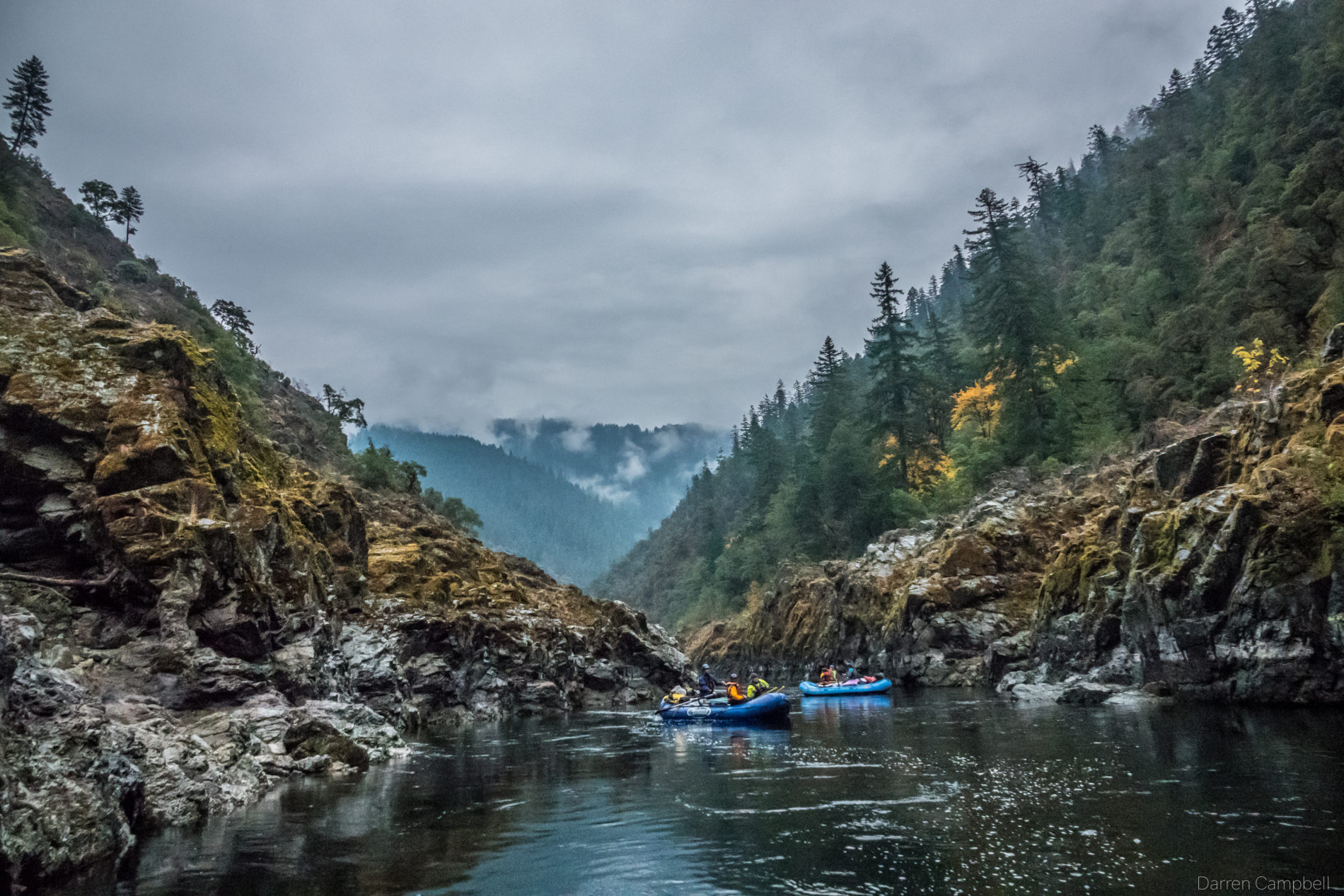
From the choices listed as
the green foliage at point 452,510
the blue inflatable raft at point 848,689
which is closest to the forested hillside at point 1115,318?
the blue inflatable raft at point 848,689

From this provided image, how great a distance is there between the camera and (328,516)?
36.4m

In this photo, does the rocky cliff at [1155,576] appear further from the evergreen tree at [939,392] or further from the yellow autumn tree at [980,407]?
the evergreen tree at [939,392]

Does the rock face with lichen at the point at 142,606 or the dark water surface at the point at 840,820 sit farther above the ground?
the rock face with lichen at the point at 142,606

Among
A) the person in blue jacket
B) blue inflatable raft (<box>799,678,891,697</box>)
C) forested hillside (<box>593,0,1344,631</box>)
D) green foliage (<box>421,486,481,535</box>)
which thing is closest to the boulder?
the person in blue jacket

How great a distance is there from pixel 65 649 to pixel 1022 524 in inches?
1756

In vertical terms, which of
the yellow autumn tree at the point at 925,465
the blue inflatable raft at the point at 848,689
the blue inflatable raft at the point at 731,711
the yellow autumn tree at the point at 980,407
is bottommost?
the blue inflatable raft at the point at 848,689

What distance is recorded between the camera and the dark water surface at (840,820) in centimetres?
952

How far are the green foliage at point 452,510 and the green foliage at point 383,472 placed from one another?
3541mm

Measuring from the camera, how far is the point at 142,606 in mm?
19062

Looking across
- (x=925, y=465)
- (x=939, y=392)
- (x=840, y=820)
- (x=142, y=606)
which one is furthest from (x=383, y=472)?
(x=840, y=820)

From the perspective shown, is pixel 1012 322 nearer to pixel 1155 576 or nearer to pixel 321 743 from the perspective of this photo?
pixel 1155 576

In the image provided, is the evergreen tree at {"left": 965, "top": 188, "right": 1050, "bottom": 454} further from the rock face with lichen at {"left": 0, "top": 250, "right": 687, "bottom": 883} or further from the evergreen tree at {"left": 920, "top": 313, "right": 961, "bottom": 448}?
the rock face with lichen at {"left": 0, "top": 250, "right": 687, "bottom": 883}

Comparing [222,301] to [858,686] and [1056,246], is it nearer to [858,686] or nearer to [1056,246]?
[858,686]

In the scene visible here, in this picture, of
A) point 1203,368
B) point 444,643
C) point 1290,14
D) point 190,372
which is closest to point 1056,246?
point 1290,14
